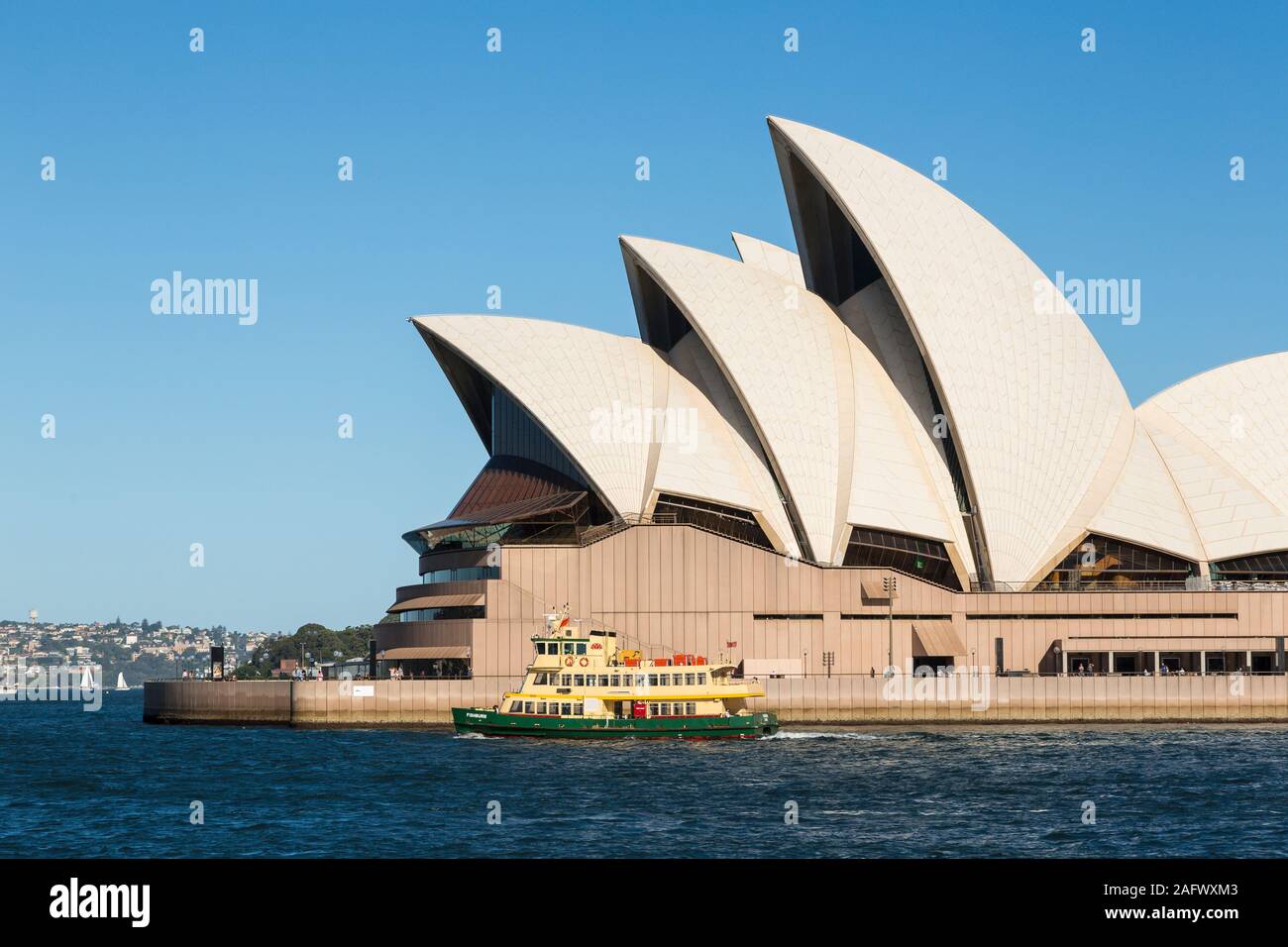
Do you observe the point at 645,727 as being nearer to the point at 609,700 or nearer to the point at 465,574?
the point at 609,700

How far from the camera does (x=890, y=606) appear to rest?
222 ft

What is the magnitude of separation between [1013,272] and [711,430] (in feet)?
54.3

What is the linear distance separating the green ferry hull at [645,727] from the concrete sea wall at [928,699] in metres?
9.10

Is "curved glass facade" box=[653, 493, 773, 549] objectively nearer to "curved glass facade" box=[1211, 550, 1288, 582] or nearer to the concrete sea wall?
the concrete sea wall

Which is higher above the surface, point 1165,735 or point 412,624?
point 412,624

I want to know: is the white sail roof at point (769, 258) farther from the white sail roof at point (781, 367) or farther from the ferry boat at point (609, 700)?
the ferry boat at point (609, 700)

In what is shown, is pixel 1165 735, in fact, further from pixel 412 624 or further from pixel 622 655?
pixel 412 624

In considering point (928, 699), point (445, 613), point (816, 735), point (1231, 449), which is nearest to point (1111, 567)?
point (1231, 449)

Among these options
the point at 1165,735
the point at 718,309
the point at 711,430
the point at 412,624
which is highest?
the point at 718,309

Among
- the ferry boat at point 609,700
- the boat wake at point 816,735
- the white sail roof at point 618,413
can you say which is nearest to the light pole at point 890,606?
the white sail roof at point 618,413

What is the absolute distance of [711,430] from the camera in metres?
72.8

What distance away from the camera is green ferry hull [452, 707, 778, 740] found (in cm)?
5572

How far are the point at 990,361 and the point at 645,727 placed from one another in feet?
86.2
